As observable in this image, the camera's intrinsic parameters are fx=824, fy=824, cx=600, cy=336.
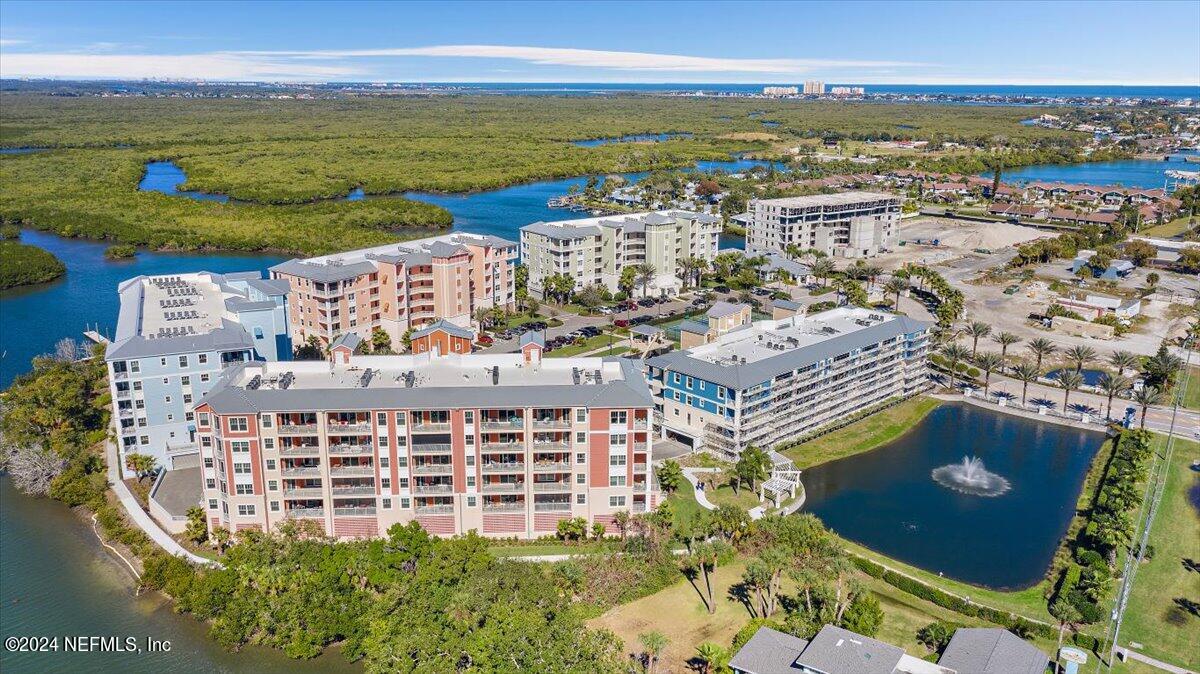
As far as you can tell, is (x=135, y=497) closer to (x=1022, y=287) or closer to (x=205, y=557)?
(x=205, y=557)

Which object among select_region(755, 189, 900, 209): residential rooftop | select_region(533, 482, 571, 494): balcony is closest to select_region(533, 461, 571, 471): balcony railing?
select_region(533, 482, 571, 494): balcony

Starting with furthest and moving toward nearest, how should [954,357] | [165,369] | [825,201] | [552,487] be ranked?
1. [825,201]
2. [954,357]
3. [165,369]
4. [552,487]

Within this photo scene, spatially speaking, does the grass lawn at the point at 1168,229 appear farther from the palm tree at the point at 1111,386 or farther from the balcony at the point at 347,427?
the balcony at the point at 347,427

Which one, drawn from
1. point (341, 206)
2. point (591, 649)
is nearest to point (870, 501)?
point (591, 649)

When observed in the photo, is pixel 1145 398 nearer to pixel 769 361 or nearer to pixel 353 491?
pixel 769 361

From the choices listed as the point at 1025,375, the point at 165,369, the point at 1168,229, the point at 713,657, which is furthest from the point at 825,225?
the point at 713,657

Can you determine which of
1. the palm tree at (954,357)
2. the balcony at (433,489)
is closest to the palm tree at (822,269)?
the palm tree at (954,357)
